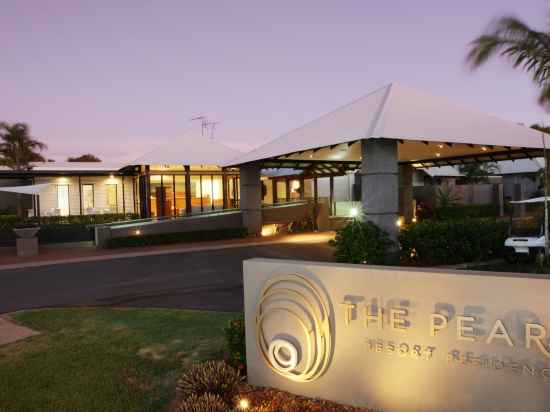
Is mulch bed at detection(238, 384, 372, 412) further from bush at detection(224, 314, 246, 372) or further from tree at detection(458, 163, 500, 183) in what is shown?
tree at detection(458, 163, 500, 183)

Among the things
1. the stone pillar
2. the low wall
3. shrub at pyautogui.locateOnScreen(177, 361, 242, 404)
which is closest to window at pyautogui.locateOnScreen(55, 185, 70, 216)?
the low wall

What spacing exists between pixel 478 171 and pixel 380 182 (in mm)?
30381

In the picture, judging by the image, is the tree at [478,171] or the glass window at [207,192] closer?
the glass window at [207,192]

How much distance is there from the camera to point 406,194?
25266mm

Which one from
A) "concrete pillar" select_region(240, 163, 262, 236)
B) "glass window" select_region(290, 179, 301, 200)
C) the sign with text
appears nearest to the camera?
the sign with text

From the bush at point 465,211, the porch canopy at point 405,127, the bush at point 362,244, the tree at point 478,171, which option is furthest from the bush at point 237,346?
the tree at point 478,171

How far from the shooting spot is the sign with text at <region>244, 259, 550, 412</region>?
3752mm

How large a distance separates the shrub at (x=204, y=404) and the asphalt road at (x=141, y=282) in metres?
4.41

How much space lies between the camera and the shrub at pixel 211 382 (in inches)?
187

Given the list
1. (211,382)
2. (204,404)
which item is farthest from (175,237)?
(204,404)

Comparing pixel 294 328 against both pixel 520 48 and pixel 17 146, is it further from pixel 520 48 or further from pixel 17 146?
pixel 17 146

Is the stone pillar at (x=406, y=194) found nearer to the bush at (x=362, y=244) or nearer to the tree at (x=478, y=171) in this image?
the bush at (x=362, y=244)

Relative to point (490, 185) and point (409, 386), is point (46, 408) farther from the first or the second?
point (490, 185)

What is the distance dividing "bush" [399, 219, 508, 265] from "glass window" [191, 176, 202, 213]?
62.4 feet
